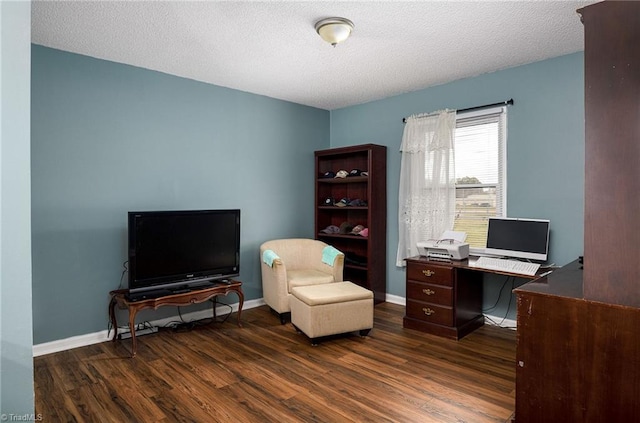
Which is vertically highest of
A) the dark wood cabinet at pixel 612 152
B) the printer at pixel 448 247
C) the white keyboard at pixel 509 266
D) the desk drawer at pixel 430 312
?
the dark wood cabinet at pixel 612 152

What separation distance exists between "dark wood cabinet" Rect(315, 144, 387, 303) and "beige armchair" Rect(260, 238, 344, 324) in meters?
0.49

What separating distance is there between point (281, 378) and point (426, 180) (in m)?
2.56

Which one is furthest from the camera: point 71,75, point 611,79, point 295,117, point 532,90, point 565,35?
point 295,117

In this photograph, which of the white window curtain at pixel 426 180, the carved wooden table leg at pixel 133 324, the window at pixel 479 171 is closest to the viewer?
the carved wooden table leg at pixel 133 324

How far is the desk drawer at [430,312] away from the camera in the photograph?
11.0ft

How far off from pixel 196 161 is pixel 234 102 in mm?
831

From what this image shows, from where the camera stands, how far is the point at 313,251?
4.33 meters

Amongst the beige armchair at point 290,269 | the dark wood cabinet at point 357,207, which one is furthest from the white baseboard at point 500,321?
the beige armchair at point 290,269

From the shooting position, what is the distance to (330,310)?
126 inches

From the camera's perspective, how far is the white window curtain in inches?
154

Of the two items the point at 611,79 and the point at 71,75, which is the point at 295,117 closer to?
the point at 71,75

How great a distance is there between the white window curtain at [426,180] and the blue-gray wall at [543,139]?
0.28m

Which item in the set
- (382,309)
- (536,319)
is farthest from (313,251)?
(536,319)

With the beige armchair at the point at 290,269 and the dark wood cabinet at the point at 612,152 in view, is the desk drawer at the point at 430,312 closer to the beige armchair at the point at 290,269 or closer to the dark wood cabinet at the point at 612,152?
the beige armchair at the point at 290,269
